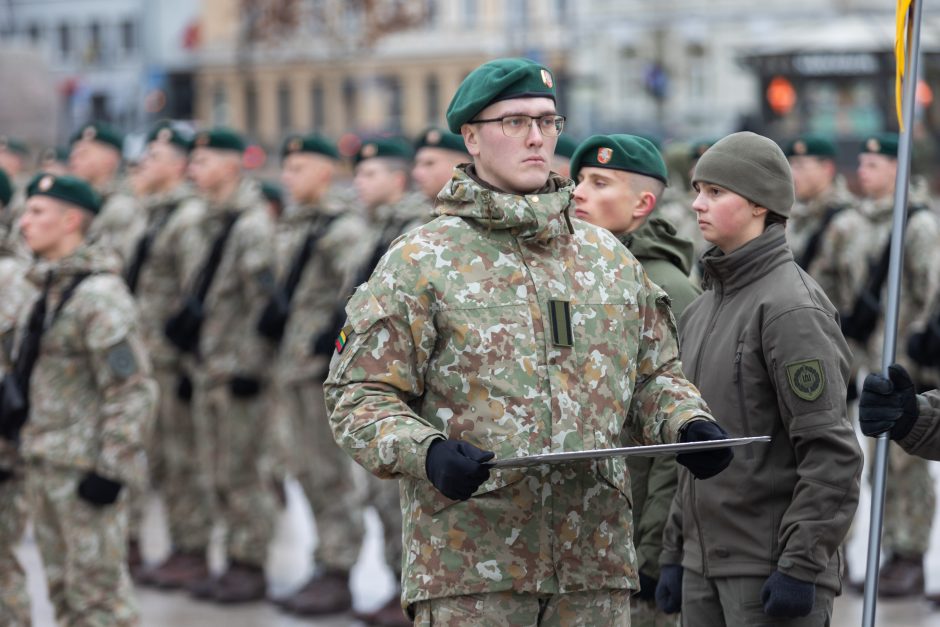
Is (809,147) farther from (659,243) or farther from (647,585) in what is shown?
(647,585)

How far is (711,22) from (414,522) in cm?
5890

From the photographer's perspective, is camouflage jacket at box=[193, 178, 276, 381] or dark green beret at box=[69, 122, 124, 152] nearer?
camouflage jacket at box=[193, 178, 276, 381]

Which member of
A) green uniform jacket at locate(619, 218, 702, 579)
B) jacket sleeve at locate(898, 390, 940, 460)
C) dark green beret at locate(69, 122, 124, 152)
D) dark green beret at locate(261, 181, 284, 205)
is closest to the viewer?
jacket sleeve at locate(898, 390, 940, 460)

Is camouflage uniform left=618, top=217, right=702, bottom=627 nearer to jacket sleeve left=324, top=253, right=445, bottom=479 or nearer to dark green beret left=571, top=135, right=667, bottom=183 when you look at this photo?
dark green beret left=571, top=135, right=667, bottom=183

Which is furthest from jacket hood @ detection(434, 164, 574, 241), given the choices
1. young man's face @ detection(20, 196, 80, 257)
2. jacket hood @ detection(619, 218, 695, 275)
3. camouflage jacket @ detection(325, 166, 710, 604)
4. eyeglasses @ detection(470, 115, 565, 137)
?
young man's face @ detection(20, 196, 80, 257)

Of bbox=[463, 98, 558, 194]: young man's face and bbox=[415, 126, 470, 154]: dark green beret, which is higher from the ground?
bbox=[463, 98, 558, 194]: young man's face

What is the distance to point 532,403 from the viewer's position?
4.02 meters

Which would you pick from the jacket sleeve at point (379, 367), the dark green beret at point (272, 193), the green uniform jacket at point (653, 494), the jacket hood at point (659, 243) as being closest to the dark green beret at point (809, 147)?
the jacket hood at point (659, 243)

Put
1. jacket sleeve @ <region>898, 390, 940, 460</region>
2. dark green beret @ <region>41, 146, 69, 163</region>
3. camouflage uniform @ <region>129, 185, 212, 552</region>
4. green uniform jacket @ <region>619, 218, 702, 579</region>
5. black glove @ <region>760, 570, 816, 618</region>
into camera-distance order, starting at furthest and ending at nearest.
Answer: dark green beret @ <region>41, 146, 69, 163</region> < camouflage uniform @ <region>129, 185, 212, 552</region> < green uniform jacket @ <region>619, 218, 702, 579</region> < jacket sleeve @ <region>898, 390, 940, 460</region> < black glove @ <region>760, 570, 816, 618</region>

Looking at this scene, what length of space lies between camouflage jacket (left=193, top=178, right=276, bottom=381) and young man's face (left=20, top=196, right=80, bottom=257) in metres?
2.15

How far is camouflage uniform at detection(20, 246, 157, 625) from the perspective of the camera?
6.49 meters

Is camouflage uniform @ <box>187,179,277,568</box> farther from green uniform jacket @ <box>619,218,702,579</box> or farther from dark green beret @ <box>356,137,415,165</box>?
green uniform jacket @ <box>619,218,702,579</box>

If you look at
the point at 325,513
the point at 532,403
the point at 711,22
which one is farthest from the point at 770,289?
the point at 711,22

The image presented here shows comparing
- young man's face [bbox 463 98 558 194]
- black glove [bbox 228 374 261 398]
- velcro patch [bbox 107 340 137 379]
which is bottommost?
black glove [bbox 228 374 261 398]
